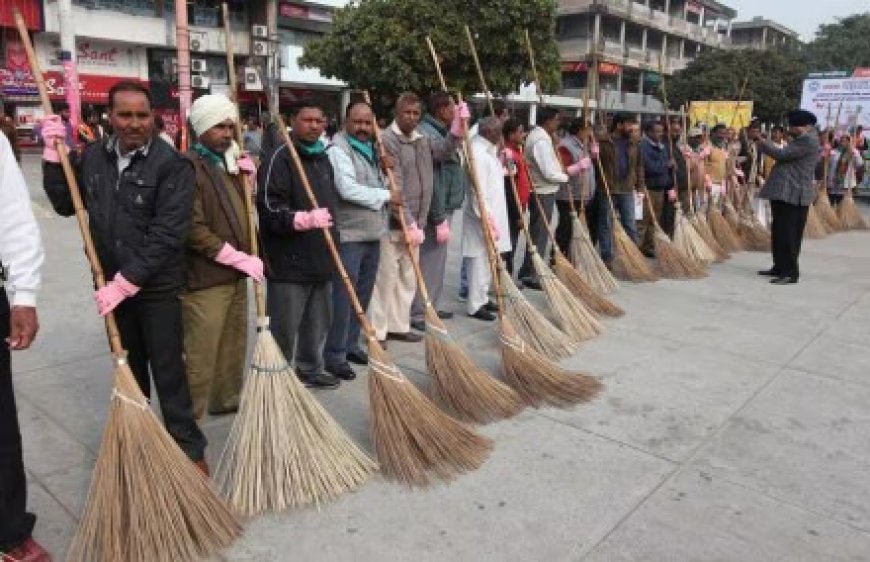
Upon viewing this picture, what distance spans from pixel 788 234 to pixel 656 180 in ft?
4.82

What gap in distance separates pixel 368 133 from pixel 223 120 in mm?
1093

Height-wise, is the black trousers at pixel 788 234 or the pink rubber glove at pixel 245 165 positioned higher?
the pink rubber glove at pixel 245 165

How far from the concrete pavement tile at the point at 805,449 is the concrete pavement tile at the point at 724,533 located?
0.13 meters

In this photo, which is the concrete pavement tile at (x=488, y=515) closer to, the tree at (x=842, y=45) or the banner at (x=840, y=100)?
the banner at (x=840, y=100)

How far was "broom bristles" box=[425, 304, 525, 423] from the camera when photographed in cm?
339

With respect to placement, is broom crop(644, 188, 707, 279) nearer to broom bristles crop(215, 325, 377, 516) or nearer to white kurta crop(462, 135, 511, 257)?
white kurta crop(462, 135, 511, 257)

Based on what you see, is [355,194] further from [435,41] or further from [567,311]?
[435,41]

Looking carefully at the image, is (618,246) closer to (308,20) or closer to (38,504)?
(38,504)

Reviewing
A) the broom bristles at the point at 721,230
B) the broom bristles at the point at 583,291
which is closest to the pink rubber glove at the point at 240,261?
the broom bristles at the point at 583,291

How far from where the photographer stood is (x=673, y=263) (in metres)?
6.82

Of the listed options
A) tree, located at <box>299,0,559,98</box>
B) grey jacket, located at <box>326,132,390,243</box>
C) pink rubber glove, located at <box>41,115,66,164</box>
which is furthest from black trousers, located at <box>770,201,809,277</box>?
tree, located at <box>299,0,559,98</box>

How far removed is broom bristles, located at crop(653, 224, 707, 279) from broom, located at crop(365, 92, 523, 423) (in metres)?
3.91

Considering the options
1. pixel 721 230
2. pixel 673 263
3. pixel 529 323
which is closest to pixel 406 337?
pixel 529 323

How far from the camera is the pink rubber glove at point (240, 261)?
114 inches
